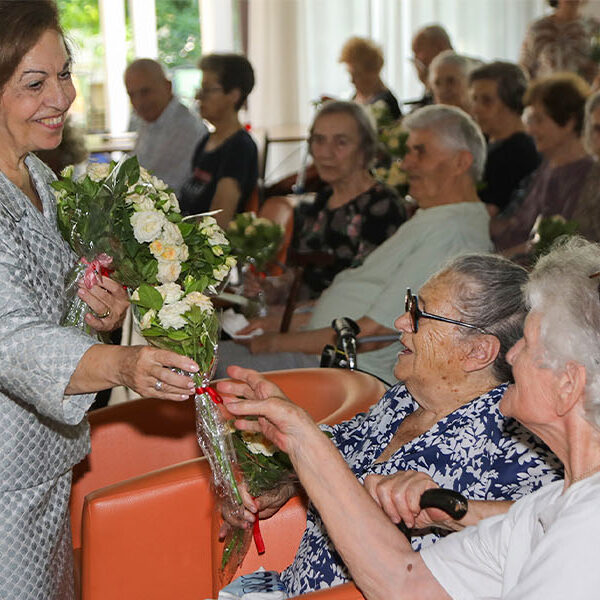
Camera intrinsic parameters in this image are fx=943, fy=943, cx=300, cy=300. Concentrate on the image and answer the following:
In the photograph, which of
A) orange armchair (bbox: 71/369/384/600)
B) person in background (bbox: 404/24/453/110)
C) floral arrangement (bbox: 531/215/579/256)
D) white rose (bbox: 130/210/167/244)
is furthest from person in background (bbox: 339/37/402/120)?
white rose (bbox: 130/210/167/244)

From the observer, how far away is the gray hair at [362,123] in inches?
159

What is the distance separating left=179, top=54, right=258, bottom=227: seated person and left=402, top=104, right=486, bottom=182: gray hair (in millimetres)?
1501

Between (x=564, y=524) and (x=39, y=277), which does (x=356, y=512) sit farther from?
(x=39, y=277)

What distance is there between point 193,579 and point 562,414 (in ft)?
3.80

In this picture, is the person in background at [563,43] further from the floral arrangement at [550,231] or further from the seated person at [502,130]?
the floral arrangement at [550,231]

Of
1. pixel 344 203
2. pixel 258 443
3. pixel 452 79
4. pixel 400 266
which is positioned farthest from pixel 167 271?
pixel 452 79

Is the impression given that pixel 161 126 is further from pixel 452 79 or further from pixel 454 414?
pixel 454 414

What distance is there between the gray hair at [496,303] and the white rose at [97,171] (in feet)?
2.56

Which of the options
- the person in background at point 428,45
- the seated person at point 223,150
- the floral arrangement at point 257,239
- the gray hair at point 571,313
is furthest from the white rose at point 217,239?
the person in background at point 428,45

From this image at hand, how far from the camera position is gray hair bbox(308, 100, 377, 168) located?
4.03 metres

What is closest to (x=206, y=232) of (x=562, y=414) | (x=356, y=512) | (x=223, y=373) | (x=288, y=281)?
(x=356, y=512)

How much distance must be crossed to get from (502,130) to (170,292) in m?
3.94

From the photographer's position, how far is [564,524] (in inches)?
49.4

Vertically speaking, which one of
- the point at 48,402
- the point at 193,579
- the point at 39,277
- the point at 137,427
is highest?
the point at 39,277
